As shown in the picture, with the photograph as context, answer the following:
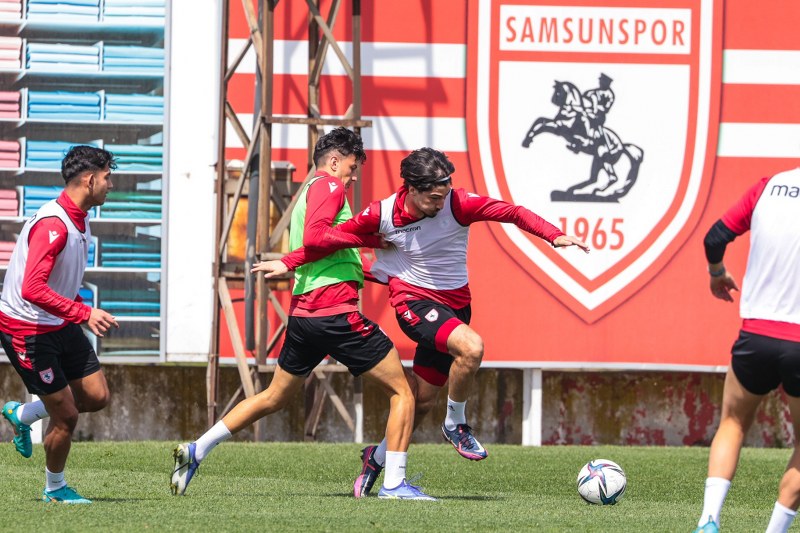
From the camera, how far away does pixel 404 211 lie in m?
7.44

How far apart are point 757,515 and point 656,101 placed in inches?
227

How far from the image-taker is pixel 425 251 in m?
7.59

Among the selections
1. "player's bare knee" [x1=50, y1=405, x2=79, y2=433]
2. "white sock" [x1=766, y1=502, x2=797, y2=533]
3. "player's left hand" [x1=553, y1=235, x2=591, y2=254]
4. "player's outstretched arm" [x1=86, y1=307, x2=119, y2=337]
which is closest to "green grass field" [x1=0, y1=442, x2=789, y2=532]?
"player's bare knee" [x1=50, y1=405, x2=79, y2=433]

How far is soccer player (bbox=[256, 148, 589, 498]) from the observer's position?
7.21m

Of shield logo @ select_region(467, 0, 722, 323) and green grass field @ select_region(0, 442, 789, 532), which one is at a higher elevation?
shield logo @ select_region(467, 0, 722, 323)

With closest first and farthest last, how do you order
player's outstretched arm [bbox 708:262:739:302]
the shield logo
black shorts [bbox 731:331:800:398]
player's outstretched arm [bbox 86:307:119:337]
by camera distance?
black shorts [bbox 731:331:800:398] < player's outstretched arm [bbox 708:262:739:302] < player's outstretched arm [bbox 86:307:119:337] < the shield logo

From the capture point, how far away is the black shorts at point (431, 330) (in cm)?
741

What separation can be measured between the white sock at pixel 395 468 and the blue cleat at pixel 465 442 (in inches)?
24.4

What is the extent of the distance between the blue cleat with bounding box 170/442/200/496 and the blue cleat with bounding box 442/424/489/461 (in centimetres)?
145

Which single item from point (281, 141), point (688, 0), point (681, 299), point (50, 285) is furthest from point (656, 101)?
point (50, 285)

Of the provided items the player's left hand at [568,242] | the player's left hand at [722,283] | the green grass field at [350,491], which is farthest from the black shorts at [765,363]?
the player's left hand at [568,242]

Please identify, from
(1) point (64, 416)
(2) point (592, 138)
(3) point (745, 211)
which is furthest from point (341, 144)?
(2) point (592, 138)

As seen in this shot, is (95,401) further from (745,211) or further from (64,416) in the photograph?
(745,211)

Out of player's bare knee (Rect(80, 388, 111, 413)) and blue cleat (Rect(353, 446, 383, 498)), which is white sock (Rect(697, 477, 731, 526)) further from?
player's bare knee (Rect(80, 388, 111, 413))
